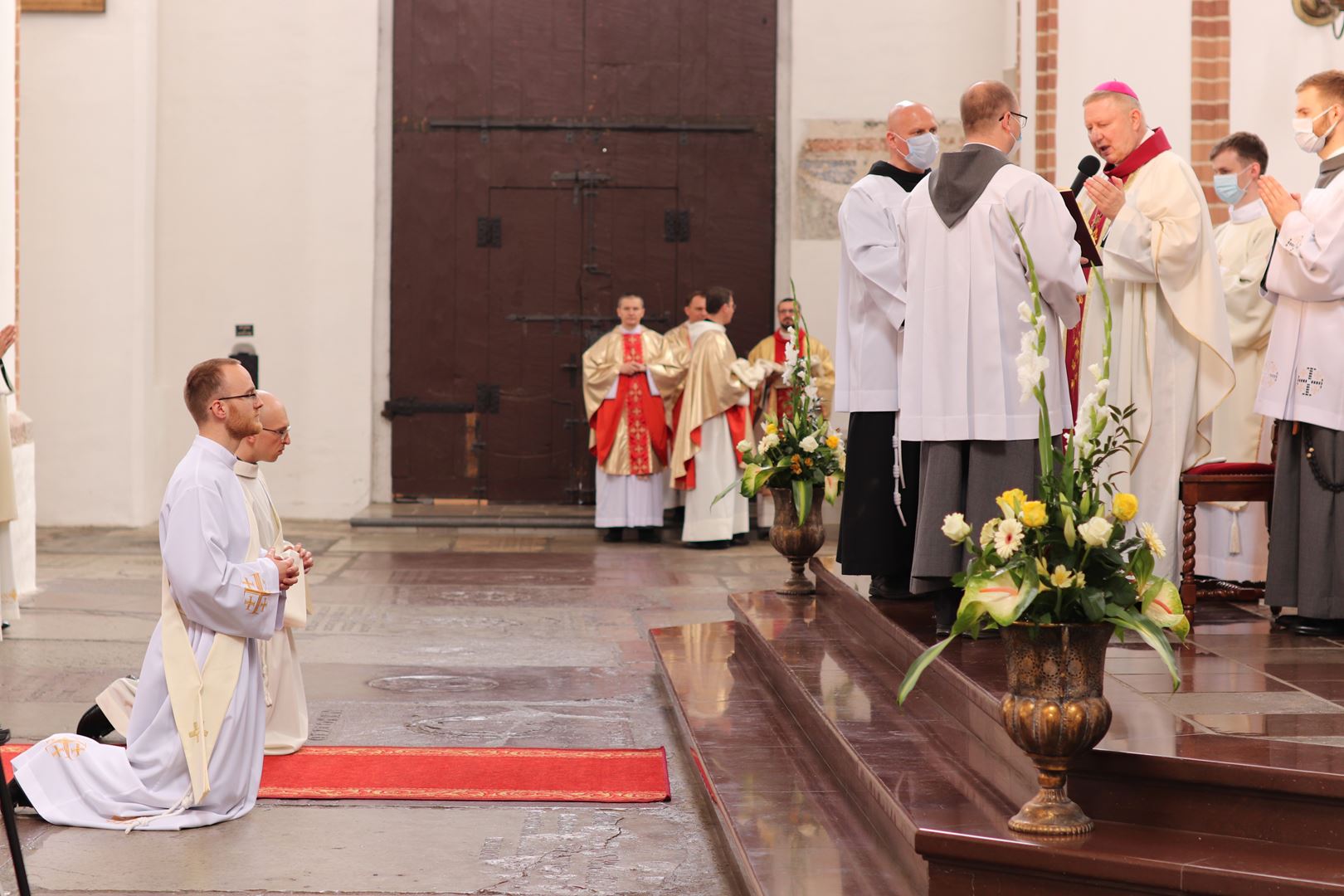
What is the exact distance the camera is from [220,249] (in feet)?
41.0

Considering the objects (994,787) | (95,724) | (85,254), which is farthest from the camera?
(85,254)

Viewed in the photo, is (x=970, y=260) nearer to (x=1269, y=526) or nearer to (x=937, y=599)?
(x=937, y=599)

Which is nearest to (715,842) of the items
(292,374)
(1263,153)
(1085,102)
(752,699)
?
(752,699)

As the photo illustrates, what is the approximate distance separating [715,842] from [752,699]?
1339 mm

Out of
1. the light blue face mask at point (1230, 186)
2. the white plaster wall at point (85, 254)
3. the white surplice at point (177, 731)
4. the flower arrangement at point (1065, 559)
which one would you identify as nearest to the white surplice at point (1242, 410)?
the light blue face mask at point (1230, 186)

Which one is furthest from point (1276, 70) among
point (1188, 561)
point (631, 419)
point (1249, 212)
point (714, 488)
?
point (1188, 561)

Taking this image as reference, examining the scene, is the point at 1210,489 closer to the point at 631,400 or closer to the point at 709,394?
the point at 709,394

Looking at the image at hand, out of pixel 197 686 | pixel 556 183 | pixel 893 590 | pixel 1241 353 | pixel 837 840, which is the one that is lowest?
pixel 837 840

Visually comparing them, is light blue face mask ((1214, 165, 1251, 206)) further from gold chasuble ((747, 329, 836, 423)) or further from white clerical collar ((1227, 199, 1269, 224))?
gold chasuble ((747, 329, 836, 423))

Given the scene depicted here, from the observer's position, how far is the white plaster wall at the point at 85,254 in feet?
39.2

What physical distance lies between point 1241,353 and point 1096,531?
14.3ft

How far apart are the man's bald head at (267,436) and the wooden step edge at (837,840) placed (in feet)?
5.39

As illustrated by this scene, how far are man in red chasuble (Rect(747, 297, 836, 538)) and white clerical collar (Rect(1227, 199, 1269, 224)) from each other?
4.45 m

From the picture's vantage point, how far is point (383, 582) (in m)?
9.12
